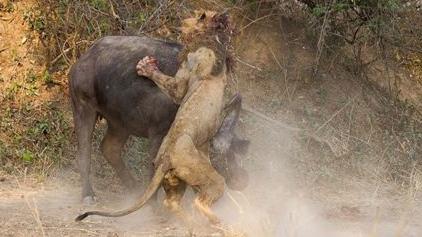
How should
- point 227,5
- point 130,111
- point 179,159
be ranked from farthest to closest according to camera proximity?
1. point 227,5
2. point 130,111
3. point 179,159

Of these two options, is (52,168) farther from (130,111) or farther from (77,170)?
(130,111)

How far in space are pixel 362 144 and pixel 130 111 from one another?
12.8ft

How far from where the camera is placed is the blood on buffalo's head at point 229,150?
6785 millimetres

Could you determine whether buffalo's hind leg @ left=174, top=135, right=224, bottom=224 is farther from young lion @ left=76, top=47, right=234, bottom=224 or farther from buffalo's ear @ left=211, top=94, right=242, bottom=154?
buffalo's ear @ left=211, top=94, right=242, bottom=154

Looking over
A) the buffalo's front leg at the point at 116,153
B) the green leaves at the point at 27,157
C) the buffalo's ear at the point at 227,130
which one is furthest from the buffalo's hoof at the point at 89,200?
the buffalo's ear at the point at 227,130

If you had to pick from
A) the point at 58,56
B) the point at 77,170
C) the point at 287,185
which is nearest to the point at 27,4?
the point at 58,56

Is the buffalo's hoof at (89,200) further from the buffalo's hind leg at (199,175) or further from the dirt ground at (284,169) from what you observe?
the buffalo's hind leg at (199,175)

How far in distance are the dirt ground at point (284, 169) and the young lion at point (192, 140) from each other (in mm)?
352

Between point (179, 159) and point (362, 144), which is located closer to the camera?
point (179, 159)

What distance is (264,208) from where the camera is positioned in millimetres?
7941

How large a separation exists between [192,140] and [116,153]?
98.0 inches

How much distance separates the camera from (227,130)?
22.6 ft

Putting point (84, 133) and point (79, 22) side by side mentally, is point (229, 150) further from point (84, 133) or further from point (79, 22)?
point (79, 22)

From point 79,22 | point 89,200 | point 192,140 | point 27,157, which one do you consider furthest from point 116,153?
point 192,140
